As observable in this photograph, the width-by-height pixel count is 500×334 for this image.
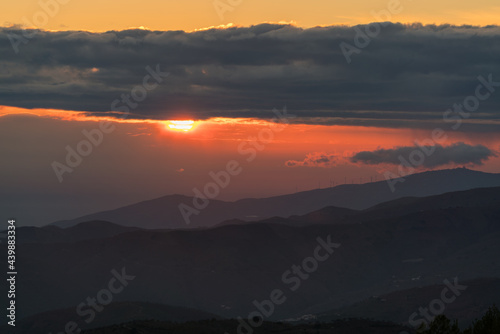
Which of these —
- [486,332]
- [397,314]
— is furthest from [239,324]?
[397,314]

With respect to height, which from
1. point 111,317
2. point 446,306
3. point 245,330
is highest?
point 111,317

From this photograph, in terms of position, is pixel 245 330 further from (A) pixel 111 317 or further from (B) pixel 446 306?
(B) pixel 446 306

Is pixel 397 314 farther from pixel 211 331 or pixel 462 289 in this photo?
pixel 211 331

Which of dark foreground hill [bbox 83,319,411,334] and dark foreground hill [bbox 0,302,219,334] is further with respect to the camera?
dark foreground hill [bbox 0,302,219,334]

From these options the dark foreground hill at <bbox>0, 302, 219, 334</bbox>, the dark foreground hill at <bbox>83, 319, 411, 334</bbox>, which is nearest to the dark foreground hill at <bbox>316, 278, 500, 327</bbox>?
the dark foreground hill at <bbox>0, 302, 219, 334</bbox>

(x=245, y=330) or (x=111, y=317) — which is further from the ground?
(x=111, y=317)

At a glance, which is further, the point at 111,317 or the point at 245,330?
the point at 111,317

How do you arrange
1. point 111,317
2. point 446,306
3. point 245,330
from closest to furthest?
1. point 245,330
2. point 111,317
3. point 446,306

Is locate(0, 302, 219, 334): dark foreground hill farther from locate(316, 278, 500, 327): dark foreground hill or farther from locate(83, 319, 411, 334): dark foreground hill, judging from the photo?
locate(83, 319, 411, 334): dark foreground hill

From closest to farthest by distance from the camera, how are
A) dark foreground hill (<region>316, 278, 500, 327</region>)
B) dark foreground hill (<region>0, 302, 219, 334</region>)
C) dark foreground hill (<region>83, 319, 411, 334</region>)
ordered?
1. dark foreground hill (<region>83, 319, 411, 334</region>)
2. dark foreground hill (<region>0, 302, 219, 334</region>)
3. dark foreground hill (<region>316, 278, 500, 327</region>)

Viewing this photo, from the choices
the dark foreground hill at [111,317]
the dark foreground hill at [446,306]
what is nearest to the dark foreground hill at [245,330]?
the dark foreground hill at [111,317]

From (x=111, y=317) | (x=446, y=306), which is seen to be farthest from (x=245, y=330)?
(x=446, y=306)
